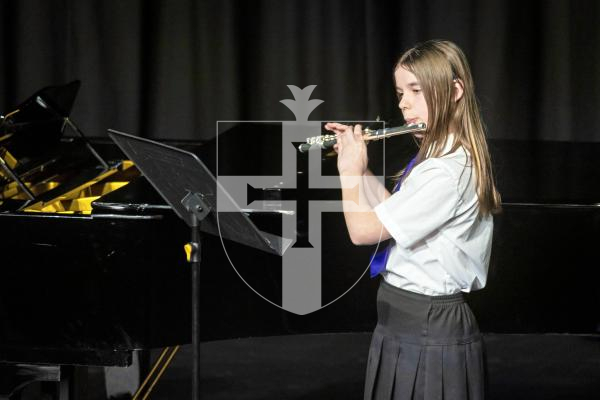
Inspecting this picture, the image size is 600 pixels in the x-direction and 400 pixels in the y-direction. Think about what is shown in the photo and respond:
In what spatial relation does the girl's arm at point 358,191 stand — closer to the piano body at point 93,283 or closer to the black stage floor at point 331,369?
the piano body at point 93,283

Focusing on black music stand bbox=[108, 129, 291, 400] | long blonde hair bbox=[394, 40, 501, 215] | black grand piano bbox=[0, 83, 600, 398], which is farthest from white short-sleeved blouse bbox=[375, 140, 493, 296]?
black grand piano bbox=[0, 83, 600, 398]

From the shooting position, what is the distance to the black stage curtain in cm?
414

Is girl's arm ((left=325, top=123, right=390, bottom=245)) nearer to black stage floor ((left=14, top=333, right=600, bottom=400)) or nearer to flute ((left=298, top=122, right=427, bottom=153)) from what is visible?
flute ((left=298, top=122, right=427, bottom=153))

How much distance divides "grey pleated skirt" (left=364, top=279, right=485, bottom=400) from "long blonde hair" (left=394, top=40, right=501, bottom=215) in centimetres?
21

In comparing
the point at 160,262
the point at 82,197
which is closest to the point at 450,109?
the point at 160,262

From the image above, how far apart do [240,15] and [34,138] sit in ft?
5.52

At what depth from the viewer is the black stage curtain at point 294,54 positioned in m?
4.14

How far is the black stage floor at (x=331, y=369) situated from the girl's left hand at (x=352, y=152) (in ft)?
4.41

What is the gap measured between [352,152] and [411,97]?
0.16m

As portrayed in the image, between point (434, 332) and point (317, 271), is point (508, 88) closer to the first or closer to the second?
point (317, 271)

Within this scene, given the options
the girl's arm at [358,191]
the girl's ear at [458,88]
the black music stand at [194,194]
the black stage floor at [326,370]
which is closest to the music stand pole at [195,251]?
the black music stand at [194,194]

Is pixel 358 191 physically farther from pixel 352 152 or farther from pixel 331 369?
pixel 331 369

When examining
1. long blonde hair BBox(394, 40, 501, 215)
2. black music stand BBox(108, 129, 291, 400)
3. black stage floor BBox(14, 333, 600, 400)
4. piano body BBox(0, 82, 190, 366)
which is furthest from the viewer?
black stage floor BBox(14, 333, 600, 400)

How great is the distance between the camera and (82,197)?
267 cm
